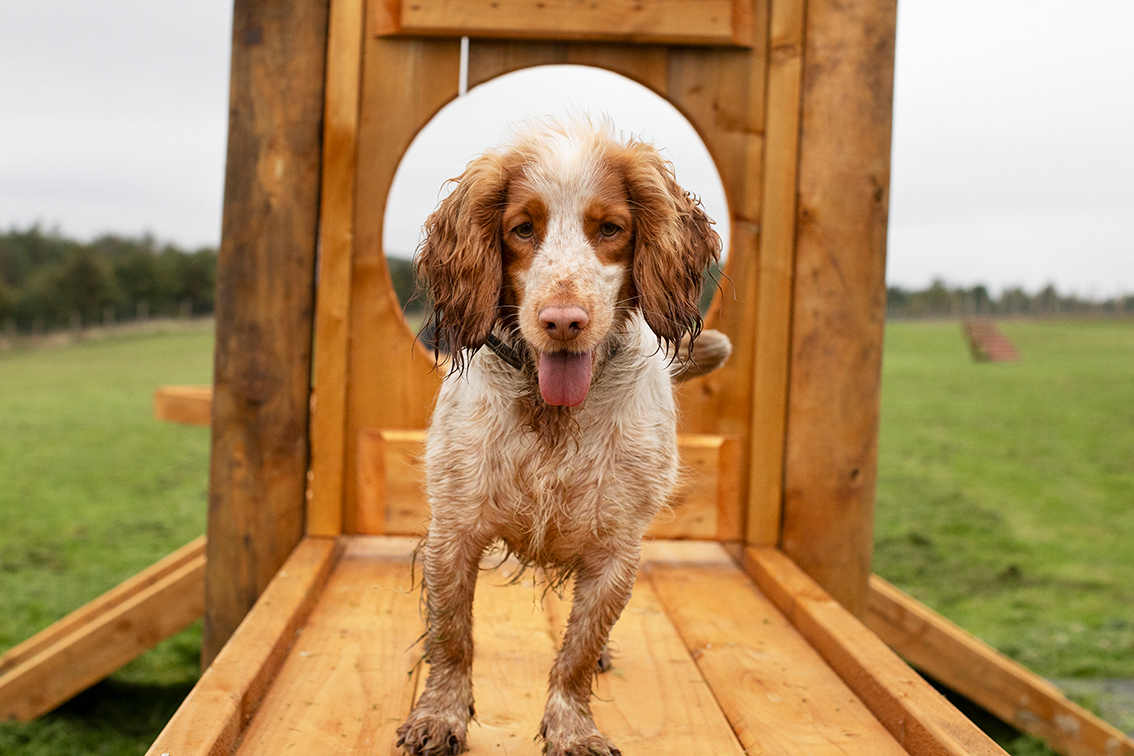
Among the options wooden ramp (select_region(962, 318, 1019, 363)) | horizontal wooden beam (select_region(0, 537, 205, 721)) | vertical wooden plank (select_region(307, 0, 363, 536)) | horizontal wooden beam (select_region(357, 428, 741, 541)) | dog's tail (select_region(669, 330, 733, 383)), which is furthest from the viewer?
wooden ramp (select_region(962, 318, 1019, 363))

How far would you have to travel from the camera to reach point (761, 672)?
2.81m

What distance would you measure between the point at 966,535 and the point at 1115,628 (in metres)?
1.90

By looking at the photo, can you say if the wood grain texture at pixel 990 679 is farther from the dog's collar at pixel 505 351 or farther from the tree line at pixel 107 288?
the tree line at pixel 107 288

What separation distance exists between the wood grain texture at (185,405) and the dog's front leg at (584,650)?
10.4 ft

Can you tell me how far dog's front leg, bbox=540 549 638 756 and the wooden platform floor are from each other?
176mm

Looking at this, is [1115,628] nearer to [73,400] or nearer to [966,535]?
[966,535]

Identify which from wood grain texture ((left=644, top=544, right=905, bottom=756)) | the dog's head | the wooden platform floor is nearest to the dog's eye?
the dog's head

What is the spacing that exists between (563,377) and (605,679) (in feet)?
4.30

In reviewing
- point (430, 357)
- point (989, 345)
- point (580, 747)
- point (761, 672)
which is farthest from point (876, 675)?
point (989, 345)

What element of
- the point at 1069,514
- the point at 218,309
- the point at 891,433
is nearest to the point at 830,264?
the point at 218,309

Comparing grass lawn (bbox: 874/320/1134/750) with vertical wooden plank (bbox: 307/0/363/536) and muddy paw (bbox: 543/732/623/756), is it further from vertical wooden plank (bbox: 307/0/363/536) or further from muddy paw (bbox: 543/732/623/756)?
vertical wooden plank (bbox: 307/0/363/536)

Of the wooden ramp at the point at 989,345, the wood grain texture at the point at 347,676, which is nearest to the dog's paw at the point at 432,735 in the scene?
the wood grain texture at the point at 347,676

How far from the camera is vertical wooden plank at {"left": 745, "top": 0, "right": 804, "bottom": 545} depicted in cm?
379

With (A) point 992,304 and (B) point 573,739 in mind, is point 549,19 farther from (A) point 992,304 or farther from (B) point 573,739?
(A) point 992,304
